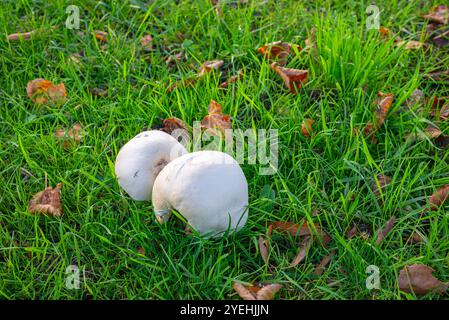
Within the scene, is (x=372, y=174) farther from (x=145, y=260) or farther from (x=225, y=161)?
(x=145, y=260)

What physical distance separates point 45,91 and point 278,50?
1593mm

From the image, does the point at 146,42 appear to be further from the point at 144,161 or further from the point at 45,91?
the point at 144,161

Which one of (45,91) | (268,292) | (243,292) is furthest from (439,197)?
(45,91)

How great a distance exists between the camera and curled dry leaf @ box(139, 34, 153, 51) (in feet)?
12.4

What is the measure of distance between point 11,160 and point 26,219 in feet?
1.60

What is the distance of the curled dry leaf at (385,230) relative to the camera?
2.68m

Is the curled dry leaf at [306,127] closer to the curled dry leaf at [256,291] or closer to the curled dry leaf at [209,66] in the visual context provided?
the curled dry leaf at [209,66]

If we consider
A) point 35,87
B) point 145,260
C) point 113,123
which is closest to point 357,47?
point 113,123

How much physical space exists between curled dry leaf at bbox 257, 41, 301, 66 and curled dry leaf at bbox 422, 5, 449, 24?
113 centimetres

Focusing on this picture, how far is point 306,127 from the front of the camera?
309cm

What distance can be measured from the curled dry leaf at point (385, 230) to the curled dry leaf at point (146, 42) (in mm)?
2077

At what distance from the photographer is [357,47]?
335 cm

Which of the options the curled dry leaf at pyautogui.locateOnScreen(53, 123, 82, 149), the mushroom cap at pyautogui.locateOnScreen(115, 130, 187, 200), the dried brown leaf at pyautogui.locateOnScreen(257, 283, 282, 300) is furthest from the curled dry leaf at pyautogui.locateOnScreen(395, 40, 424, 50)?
the curled dry leaf at pyautogui.locateOnScreen(53, 123, 82, 149)

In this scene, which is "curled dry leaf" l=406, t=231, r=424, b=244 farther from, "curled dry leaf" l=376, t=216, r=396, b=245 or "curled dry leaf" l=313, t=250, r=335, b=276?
"curled dry leaf" l=313, t=250, r=335, b=276
